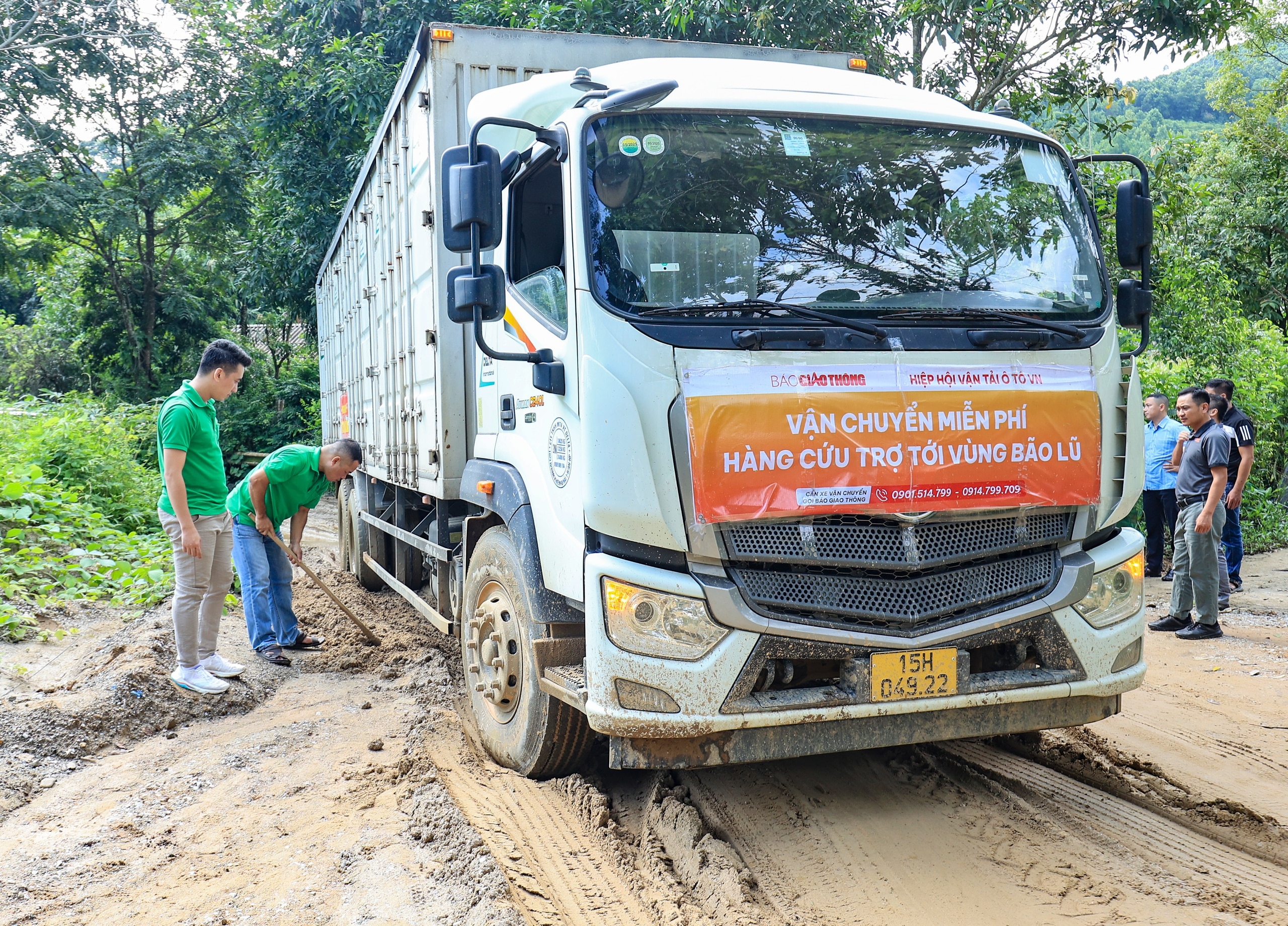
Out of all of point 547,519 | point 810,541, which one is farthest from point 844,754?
point 547,519

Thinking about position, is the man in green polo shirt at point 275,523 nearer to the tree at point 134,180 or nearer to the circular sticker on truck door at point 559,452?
the circular sticker on truck door at point 559,452

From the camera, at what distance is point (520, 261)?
12.6ft

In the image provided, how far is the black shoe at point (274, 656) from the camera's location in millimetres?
5879

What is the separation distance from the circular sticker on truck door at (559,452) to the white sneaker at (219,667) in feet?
9.78

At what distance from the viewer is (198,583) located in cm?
515

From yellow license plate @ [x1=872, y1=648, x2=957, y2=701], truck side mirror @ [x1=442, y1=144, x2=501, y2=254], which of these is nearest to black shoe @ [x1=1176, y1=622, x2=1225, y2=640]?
yellow license plate @ [x1=872, y1=648, x2=957, y2=701]

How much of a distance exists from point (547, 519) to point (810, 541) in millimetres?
932

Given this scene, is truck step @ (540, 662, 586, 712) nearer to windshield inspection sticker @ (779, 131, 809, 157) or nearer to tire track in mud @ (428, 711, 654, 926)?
tire track in mud @ (428, 711, 654, 926)

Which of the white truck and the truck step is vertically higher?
the white truck

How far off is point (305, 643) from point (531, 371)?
368cm

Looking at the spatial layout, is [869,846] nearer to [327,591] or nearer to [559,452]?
[559,452]

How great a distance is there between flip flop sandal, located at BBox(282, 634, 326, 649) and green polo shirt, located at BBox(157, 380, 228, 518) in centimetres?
141

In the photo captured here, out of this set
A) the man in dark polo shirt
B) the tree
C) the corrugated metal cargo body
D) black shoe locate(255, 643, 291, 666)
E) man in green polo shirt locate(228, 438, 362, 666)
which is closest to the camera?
the corrugated metal cargo body

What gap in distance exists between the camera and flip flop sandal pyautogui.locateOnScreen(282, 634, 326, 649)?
20.9ft
